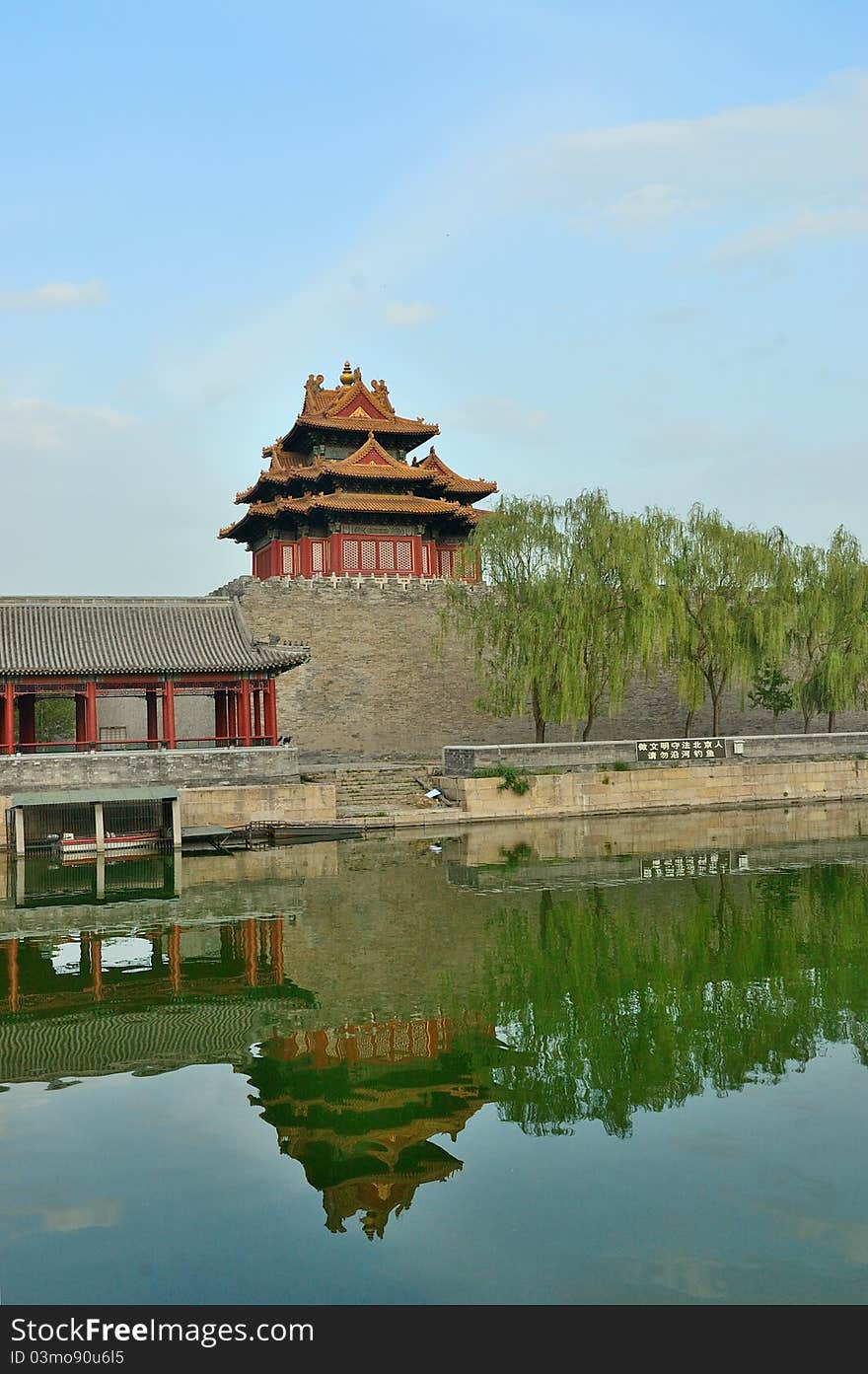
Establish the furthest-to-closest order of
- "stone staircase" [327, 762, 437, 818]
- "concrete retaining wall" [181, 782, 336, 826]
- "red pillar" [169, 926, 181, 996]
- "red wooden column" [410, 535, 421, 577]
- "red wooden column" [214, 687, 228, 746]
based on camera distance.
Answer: "red wooden column" [410, 535, 421, 577], "red wooden column" [214, 687, 228, 746], "stone staircase" [327, 762, 437, 818], "concrete retaining wall" [181, 782, 336, 826], "red pillar" [169, 926, 181, 996]

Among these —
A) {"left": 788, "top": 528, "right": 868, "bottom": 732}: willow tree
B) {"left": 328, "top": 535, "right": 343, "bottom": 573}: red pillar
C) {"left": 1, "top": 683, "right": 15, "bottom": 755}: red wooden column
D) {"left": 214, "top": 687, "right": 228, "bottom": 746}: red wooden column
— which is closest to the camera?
{"left": 1, "top": 683, "right": 15, "bottom": 755}: red wooden column

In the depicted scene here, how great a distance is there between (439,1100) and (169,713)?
658 inches

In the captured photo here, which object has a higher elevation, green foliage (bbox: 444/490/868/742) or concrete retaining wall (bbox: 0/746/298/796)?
green foliage (bbox: 444/490/868/742)

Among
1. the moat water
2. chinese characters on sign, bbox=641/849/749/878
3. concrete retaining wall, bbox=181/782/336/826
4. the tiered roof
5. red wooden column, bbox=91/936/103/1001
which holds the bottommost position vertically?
the moat water

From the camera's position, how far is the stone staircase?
Answer: 940 inches

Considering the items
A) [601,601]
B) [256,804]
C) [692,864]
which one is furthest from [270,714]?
[692,864]

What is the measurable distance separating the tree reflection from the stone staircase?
9074mm

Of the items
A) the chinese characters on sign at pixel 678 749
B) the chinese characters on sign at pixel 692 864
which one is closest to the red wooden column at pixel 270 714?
the chinese characters on sign at pixel 678 749

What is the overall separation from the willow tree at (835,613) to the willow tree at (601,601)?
467 cm

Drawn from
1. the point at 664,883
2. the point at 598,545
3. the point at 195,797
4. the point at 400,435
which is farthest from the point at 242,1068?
the point at 400,435

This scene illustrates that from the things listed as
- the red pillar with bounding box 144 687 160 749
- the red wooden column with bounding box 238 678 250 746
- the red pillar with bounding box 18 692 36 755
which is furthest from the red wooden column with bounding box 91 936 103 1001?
the red pillar with bounding box 18 692 36 755

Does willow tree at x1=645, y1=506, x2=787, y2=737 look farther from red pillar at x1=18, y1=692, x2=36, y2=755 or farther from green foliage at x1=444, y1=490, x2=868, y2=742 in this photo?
red pillar at x1=18, y1=692, x2=36, y2=755

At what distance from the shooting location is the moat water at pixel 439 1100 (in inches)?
218

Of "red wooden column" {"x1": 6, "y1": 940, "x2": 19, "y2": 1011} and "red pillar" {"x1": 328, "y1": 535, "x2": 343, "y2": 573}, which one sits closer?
"red wooden column" {"x1": 6, "y1": 940, "x2": 19, "y2": 1011}
